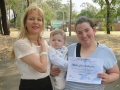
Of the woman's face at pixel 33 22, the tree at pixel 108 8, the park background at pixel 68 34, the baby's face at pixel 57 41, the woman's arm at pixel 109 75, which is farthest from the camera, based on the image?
the tree at pixel 108 8

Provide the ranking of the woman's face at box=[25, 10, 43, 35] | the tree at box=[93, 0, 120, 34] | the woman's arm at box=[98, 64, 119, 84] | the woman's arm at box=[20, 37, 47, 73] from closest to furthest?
1. the woman's arm at box=[98, 64, 119, 84]
2. the woman's arm at box=[20, 37, 47, 73]
3. the woman's face at box=[25, 10, 43, 35]
4. the tree at box=[93, 0, 120, 34]

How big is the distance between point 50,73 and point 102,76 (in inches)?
25.7

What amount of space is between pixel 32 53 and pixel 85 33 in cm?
61

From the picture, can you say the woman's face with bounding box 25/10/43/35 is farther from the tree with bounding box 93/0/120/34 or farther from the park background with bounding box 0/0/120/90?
the tree with bounding box 93/0/120/34

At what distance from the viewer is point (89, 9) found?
263 ft

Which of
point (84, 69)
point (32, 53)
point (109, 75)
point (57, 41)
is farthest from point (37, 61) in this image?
point (109, 75)

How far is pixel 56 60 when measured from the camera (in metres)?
2.37

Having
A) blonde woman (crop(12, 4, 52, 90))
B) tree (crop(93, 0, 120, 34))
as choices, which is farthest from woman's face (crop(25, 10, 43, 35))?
tree (crop(93, 0, 120, 34))

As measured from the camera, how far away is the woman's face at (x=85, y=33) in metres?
2.18

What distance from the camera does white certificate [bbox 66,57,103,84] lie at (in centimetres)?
216

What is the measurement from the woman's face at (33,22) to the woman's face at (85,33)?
477mm

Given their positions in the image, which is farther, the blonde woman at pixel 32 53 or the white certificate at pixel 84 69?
the blonde woman at pixel 32 53

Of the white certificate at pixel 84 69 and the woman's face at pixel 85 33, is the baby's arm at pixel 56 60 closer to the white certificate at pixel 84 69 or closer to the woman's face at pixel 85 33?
the white certificate at pixel 84 69

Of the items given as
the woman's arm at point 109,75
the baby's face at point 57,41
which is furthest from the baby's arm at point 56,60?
the woman's arm at point 109,75
